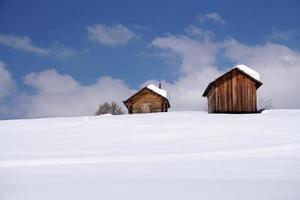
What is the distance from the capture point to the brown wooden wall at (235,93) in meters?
26.6

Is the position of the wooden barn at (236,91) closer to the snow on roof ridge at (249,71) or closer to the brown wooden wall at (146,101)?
the snow on roof ridge at (249,71)

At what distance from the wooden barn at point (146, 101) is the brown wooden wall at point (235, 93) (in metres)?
10.0

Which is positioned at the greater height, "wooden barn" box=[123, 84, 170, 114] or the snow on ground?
"wooden barn" box=[123, 84, 170, 114]

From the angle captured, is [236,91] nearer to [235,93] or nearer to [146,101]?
[235,93]

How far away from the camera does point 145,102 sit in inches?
1441

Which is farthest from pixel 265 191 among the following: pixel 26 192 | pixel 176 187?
pixel 26 192

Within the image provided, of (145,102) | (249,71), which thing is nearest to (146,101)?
(145,102)

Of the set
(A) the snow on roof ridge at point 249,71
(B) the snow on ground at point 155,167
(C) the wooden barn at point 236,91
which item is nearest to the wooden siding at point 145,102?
(C) the wooden barn at point 236,91

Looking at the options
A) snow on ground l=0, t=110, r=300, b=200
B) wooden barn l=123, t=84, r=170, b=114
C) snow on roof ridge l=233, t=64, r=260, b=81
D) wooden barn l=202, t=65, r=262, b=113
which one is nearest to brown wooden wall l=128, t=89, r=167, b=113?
wooden barn l=123, t=84, r=170, b=114

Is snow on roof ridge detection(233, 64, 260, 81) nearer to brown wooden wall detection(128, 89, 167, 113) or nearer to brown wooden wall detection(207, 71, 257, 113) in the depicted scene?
brown wooden wall detection(207, 71, 257, 113)

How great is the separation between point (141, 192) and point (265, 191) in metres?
1.95

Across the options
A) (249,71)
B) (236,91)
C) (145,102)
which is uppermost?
(249,71)

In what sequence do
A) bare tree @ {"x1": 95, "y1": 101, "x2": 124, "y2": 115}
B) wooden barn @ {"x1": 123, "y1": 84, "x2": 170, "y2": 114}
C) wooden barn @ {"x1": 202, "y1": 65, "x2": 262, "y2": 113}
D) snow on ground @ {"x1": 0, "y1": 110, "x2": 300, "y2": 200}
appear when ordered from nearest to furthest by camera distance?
snow on ground @ {"x1": 0, "y1": 110, "x2": 300, "y2": 200} < wooden barn @ {"x1": 202, "y1": 65, "x2": 262, "y2": 113} < wooden barn @ {"x1": 123, "y1": 84, "x2": 170, "y2": 114} < bare tree @ {"x1": 95, "y1": 101, "x2": 124, "y2": 115}

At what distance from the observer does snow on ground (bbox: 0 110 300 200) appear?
19.6 ft
